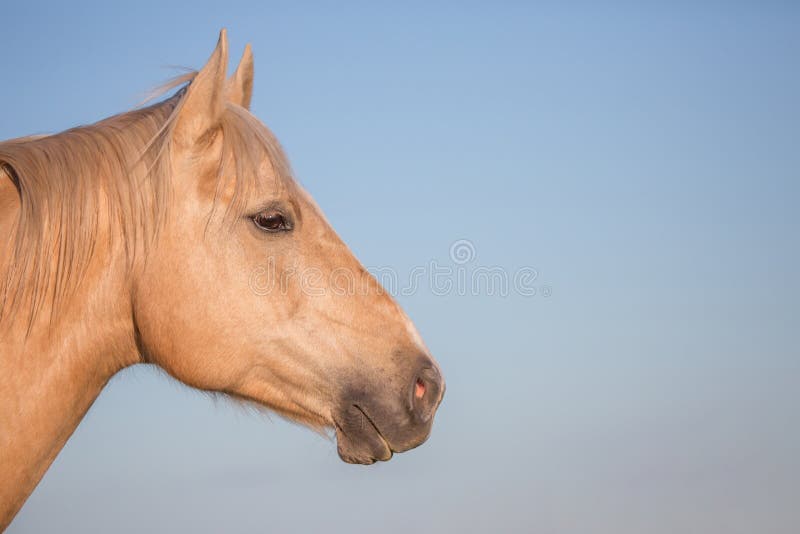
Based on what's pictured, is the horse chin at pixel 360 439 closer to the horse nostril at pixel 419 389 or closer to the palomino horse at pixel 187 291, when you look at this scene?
the palomino horse at pixel 187 291

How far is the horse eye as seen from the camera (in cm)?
364

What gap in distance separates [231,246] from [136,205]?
1.56 feet

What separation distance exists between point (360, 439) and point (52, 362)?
1.49 metres

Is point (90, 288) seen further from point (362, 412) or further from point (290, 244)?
point (362, 412)

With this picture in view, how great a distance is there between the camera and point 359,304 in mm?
3648

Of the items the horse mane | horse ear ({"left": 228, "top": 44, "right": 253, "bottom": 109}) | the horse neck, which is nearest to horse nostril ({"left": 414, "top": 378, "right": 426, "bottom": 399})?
the horse mane

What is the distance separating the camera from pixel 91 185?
336cm

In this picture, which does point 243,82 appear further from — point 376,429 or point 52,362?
point 376,429

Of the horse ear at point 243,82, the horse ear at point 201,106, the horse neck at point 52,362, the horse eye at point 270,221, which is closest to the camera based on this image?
the horse neck at point 52,362

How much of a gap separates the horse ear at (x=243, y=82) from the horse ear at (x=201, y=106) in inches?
35.6

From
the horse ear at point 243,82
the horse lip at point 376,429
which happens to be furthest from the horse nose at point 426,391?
the horse ear at point 243,82

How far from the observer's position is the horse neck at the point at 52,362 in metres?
3.14

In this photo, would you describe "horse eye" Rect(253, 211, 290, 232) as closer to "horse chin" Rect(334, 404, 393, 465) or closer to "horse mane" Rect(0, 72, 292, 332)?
"horse mane" Rect(0, 72, 292, 332)

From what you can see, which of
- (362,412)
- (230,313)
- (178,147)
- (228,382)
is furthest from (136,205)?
(362,412)
